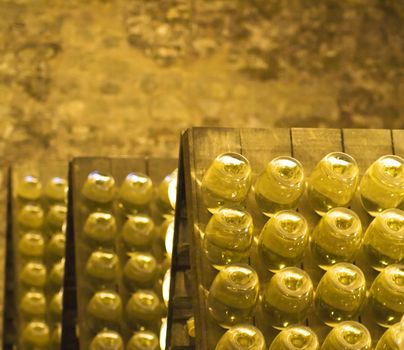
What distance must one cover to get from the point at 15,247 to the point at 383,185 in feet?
7.55

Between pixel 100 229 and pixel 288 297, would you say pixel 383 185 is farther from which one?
pixel 100 229

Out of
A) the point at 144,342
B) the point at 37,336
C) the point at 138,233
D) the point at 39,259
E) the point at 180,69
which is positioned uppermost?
the point at 180,69

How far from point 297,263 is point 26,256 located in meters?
2.07

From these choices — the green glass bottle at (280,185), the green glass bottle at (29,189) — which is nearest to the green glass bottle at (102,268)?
the green glass bottle at (29,189)

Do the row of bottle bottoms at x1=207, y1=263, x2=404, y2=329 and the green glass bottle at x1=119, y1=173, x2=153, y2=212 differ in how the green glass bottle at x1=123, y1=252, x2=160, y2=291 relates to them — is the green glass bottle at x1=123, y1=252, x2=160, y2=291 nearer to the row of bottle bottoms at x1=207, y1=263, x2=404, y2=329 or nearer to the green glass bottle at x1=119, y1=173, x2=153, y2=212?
the green glass bottle at x1=119, y1=173, x2=153, y2=212

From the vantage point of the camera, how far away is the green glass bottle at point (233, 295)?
222cm

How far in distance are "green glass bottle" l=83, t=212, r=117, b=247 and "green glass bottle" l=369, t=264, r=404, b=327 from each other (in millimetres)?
1272

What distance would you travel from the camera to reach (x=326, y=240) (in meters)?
2.32

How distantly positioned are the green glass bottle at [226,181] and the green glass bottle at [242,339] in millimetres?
364

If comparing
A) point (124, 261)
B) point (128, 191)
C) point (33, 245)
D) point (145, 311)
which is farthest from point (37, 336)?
point (128, 191)

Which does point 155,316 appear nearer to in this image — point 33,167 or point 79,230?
point 79,230

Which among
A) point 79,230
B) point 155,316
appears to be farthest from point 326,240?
point 79,230

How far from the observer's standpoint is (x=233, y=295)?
2209 mm

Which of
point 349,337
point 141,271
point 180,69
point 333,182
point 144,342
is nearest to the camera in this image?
point 349,337
